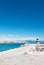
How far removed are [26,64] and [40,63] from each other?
76cm

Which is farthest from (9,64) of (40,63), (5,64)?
(40,63)

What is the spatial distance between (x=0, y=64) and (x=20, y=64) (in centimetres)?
98

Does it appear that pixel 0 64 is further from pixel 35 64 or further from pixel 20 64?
pixel 35 64

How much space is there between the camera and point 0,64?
8172 millimetres

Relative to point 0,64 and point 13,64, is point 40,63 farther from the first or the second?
point 0,64

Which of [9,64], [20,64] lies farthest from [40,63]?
[9,64]

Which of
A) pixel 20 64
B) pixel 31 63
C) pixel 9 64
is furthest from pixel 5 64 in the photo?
pixel 31 63

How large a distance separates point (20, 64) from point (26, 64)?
30 centimetres

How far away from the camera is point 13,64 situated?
8.30m

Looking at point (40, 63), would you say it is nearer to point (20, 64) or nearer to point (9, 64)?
A: point (20, 64)

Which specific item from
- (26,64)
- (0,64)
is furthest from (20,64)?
(0,64)

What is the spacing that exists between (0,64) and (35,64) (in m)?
1.71

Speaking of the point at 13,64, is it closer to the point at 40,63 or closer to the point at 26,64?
the point at 26,64

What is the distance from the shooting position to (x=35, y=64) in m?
8.35
